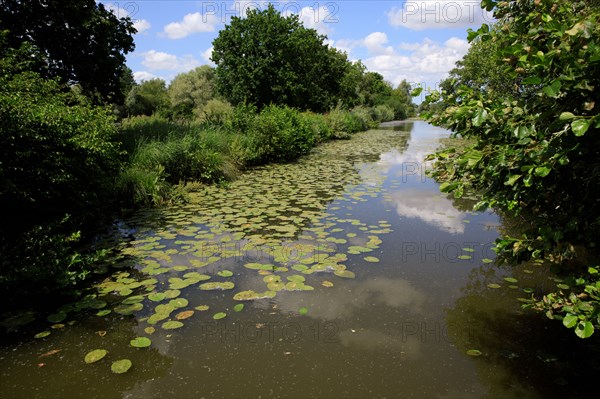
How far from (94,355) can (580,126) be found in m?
3.40

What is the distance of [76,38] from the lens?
370 inches

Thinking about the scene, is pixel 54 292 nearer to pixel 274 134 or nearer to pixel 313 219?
pixel 313 219

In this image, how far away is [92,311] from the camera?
133 inches

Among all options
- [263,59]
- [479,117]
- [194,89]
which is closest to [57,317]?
[479,117]

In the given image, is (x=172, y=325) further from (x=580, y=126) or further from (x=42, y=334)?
(x=580, y=126)

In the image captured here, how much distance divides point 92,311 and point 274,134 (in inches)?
376

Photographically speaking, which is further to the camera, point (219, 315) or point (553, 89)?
point (219, 315)

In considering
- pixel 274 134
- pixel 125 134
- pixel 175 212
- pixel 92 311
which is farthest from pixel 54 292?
pixel 274 134

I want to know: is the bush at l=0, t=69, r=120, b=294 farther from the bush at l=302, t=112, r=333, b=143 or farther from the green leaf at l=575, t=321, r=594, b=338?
the bush at l=302, t=112, r=333, b=143

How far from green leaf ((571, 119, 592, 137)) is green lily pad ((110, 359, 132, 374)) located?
309 centimetres

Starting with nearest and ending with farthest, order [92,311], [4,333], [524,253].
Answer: [524,253] → [4,333] → [92,311]

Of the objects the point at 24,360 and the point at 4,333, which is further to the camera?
the point at 4,333

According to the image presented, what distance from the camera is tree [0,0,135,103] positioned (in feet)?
27.3

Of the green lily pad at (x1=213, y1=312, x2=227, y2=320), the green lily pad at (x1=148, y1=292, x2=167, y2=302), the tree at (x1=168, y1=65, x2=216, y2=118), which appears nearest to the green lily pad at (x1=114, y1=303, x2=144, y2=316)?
the green lily pad at (x1=148, y1=292, x2=167, y2=302)
